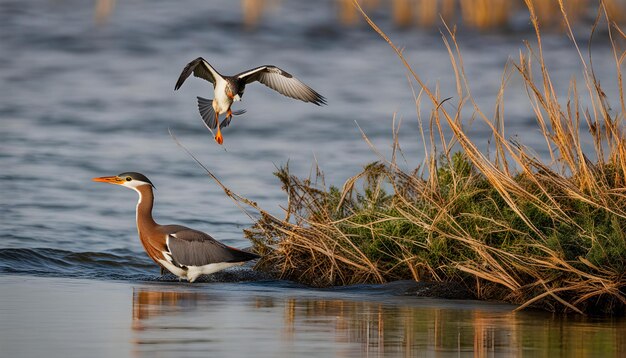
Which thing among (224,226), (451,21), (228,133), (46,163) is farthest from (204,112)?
(451,21)

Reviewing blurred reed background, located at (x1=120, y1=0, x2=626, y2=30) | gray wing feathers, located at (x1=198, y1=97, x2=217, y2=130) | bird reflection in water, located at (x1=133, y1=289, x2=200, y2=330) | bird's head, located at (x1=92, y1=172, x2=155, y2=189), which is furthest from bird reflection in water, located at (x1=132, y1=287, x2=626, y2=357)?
blurred reed background, located at (x1=120, y1=0, x2=626, y2=30)

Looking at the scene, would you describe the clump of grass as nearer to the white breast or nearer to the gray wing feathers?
the white breast

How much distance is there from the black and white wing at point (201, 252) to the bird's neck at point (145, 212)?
0.41 metres

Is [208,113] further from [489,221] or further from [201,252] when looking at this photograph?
[489,221]

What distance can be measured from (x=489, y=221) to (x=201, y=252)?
244 centimetres

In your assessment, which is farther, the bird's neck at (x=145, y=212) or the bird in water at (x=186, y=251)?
the bird's neck at (x=145, y=212)

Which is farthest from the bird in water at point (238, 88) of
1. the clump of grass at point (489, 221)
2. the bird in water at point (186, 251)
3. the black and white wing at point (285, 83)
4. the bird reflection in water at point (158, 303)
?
the bird reflection in water at point (158, 303)

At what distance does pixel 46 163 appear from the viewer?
1430cm

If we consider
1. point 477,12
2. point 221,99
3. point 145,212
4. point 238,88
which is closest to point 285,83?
point 238,88

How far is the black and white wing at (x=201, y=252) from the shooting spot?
350 inches

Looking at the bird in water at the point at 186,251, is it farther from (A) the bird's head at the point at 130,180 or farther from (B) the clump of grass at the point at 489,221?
(A) the bird's head at the point at 130,180

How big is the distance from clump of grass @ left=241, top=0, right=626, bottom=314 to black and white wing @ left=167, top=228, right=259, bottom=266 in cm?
20

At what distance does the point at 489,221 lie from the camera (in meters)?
7.51

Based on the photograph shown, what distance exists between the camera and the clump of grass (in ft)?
22.2
